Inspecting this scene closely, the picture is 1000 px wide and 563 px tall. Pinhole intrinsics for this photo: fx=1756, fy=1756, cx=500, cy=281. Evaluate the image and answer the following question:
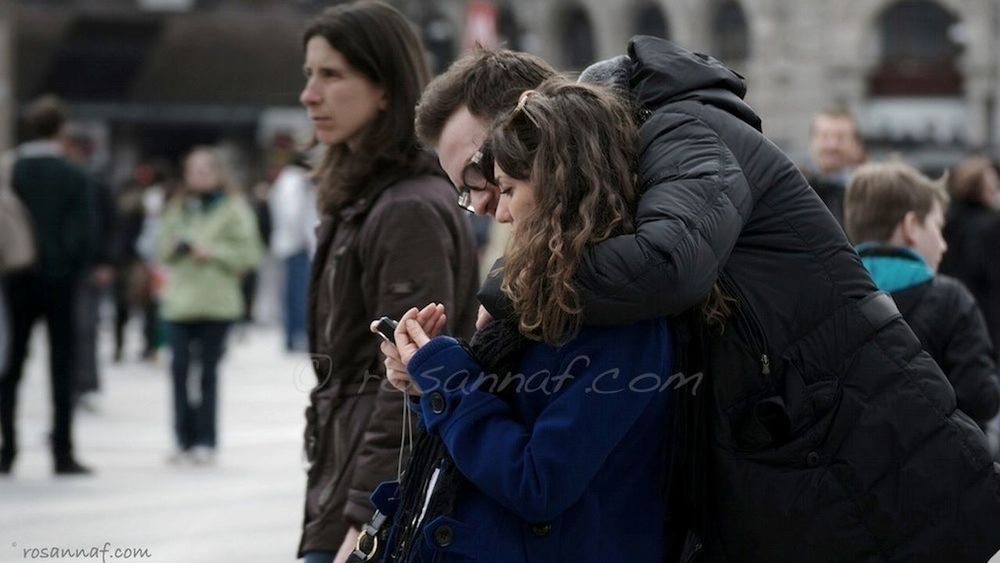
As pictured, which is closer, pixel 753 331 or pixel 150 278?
pixel 753 331

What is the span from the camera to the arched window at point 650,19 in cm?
4294

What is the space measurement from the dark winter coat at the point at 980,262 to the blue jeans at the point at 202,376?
437cm

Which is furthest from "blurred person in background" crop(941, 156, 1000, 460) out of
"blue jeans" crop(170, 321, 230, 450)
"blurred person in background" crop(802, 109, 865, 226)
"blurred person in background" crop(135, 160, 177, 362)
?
Result: "blurred person in background" crop(135, 160, 177, 362)

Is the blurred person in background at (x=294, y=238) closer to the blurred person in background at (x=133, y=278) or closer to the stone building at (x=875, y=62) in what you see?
the blurred person in background at (x=133, y=278)

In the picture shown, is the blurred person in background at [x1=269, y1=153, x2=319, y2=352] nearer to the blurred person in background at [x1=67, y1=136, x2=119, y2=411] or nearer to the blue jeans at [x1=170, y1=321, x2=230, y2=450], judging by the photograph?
the blurred person in background at [x1=67, y1=136, x2=119, y2=411]

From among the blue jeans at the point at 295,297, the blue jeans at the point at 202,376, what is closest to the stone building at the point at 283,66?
the blue jeans at the point at 295,297

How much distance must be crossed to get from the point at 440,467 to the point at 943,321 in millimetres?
2628

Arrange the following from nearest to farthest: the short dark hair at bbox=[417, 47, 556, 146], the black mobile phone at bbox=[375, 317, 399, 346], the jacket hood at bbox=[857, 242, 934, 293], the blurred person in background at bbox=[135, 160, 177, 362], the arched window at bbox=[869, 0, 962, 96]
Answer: the black mobile phone at bbox=[375, 317, 399, 346] < the short dark hair at bbox=[417, 47, 556, 146] < the jacket hood at bbox=[857, 242, 934, 293] < the blurred person in background at bbox=[135, 160, 177, 362] < the arched window at bbox=[869, 0, 962, 96]

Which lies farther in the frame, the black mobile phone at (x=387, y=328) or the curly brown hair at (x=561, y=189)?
the black mobile phone at (x=387, y=328)

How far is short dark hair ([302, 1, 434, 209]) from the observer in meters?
4.39

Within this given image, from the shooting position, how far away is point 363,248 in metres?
4.25

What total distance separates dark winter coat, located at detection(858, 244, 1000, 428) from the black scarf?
2.38 metres

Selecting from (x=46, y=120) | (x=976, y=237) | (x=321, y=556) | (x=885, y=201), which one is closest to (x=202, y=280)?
(x=46, y=120)

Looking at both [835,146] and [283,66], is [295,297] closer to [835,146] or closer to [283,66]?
[835,146]
